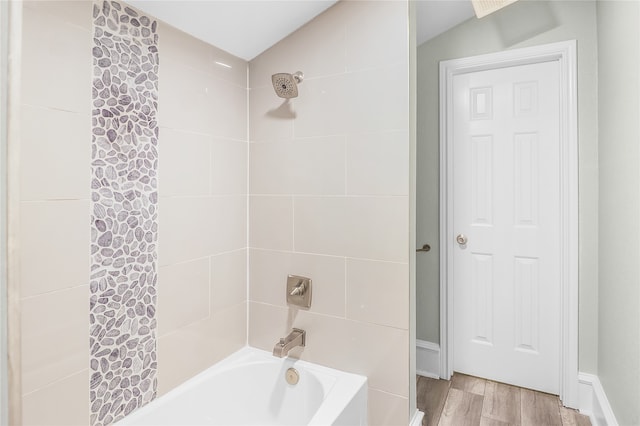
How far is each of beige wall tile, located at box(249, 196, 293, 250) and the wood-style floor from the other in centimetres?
125

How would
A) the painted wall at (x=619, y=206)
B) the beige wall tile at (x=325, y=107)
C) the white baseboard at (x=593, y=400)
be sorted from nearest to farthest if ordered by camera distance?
the painted wall at (x=619, y=206) < the beige wall tile at (x=325, y=107) < the white baseboard at (x=593, y=400)

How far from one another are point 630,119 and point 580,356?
1.38 meters

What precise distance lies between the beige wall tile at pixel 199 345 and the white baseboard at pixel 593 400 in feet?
6.02

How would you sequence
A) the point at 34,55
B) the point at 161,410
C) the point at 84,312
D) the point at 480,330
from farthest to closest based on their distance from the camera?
the point at 480,330 < the point at 161,410 < the point at 84,312 < the point at 34,55

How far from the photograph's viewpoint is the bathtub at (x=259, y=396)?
1.40 m

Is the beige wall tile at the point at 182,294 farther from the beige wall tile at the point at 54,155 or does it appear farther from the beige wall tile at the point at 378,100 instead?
the beige wall tile at the point at 378,100

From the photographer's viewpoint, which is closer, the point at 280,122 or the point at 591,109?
the point at 280,122

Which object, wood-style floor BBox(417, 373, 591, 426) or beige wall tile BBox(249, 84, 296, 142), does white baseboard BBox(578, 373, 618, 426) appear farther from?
beige wall tile BBox(249, 84, 296, 142)

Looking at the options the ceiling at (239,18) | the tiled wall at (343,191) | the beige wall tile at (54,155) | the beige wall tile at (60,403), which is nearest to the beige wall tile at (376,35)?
the tiled wall at (343,191)

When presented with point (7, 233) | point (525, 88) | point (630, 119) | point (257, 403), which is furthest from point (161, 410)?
point (525, 88)

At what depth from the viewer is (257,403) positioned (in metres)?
1.67

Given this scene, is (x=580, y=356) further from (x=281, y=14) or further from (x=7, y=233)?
(x=7, y=233)

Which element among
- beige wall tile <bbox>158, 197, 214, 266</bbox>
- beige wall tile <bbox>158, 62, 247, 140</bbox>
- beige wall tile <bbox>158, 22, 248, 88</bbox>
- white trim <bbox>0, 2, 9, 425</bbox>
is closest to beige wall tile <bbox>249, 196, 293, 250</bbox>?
beige wall tile <bbox>158, 197, 214, 266</bbox>

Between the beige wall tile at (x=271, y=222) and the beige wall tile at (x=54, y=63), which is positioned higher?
the beige wall tile at (x=54, y=63)
